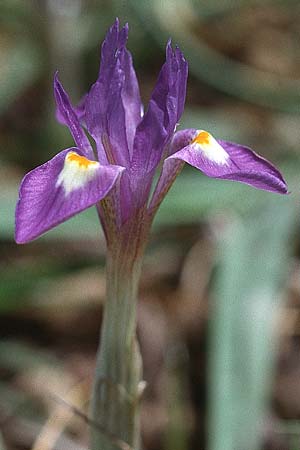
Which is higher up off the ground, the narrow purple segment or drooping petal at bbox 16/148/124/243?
the narrow purple segment

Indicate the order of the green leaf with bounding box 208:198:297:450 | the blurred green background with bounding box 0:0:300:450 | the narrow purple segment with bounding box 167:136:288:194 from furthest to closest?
the blurred green background with bounding box 0:0:300:450 < the green leaf with bounding box 208:198:297:450 < the narrow purple segment with bounding box 167:136:288:194

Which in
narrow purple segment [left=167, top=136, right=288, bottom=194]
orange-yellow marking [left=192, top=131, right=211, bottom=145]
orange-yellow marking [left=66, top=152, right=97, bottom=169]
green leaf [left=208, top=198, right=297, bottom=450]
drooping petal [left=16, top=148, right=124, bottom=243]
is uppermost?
orange-yellow marking [left=192, top=131, right=211, bottom=145]

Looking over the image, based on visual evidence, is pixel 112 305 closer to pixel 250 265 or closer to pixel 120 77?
pixel 120 77

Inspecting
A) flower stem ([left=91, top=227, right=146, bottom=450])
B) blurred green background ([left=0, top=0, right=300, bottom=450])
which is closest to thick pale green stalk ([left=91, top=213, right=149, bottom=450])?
flower stem ([left=91, top=227, right=146, bottom=450])

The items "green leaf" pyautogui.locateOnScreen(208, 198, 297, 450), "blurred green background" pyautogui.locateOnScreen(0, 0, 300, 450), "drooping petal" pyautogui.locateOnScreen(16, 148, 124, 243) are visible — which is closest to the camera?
"drooping petal" pyautogui.locateOnScreen(16, 148, 124, 243)

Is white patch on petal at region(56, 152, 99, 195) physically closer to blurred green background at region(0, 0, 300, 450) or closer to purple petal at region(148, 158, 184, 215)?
purple petal at region(148, 158, 184, 215)

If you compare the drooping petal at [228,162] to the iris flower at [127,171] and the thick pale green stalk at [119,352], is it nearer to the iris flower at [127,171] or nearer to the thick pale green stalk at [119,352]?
the iris flower at [127,171]

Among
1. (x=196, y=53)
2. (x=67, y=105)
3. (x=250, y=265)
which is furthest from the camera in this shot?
(x=196, y=53)

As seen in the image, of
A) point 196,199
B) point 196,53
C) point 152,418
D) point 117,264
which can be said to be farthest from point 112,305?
point 196,53
